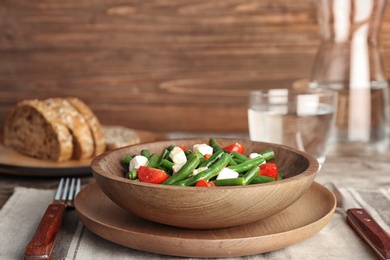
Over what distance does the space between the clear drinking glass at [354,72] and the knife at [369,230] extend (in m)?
0.53

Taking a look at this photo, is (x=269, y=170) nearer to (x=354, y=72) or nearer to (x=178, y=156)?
(x=178, y=156)

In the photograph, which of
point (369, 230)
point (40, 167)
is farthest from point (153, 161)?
point (40, 167)

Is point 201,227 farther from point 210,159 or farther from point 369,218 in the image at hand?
point 369,218

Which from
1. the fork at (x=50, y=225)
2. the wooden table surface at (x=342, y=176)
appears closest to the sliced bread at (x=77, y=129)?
the wooden table surface at (x=342, y=176)

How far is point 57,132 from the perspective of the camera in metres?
1.57

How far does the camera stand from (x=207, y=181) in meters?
1.02

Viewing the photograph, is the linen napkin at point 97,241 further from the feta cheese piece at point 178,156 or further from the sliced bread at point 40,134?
the sliced bread at point 40,134

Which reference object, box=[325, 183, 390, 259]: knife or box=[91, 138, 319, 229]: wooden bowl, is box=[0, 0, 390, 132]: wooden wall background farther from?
box=[91, 138, 319, 229]: wooden bowl

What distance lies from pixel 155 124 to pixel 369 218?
1.16 metres

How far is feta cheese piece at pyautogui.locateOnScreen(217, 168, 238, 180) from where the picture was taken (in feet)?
3.33

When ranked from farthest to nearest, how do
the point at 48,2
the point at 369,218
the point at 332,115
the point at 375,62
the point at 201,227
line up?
the point at 48,2, the point at 375,62, the point at 332,115, the point at 369,218, the point at 201,227

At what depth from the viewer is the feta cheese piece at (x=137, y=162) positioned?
106cm

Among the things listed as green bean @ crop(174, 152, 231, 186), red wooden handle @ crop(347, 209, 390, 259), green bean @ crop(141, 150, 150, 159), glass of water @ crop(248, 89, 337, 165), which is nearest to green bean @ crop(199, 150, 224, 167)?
green bean @ crop(174, 152, 231, 186)

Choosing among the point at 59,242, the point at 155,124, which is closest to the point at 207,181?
the point at 59,242
